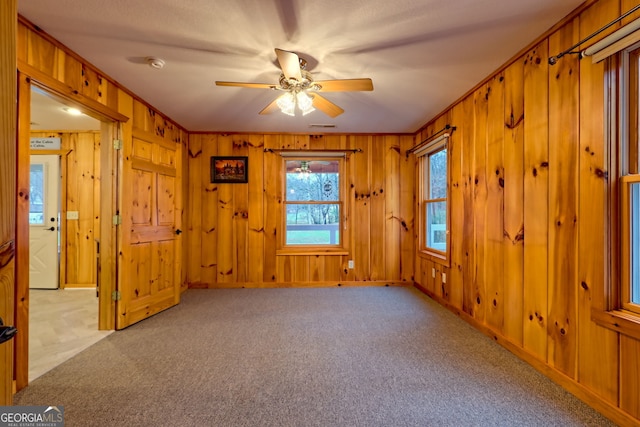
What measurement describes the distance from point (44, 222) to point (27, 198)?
3.18 m

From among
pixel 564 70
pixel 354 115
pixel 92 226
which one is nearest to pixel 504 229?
pixel 564 70

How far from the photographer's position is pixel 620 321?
142 centimetres

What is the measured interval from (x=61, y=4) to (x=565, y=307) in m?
3.65

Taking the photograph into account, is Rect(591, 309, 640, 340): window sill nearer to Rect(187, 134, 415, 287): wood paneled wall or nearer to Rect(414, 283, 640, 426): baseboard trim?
Rect(414, 283, 640, 426): baseboard trim

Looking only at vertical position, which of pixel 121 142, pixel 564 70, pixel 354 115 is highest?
pixel 354 115

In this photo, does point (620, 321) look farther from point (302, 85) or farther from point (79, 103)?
point (79, 103)

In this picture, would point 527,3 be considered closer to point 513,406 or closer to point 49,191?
point 513,406

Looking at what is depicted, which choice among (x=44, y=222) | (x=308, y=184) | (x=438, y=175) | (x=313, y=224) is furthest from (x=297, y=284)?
(x=44, y=222)

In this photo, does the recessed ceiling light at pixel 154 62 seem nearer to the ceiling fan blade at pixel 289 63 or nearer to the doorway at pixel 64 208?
the ceiling fan blade at pixel 289 63

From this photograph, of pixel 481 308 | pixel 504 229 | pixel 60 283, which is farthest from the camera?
pixel 60 283

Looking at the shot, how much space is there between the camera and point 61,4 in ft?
5.28

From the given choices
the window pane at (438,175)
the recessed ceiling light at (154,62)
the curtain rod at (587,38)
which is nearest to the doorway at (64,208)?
the recessed ceiling light at (154,62)

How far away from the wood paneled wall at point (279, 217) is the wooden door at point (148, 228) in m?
0.72

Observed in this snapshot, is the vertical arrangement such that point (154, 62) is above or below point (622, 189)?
above
